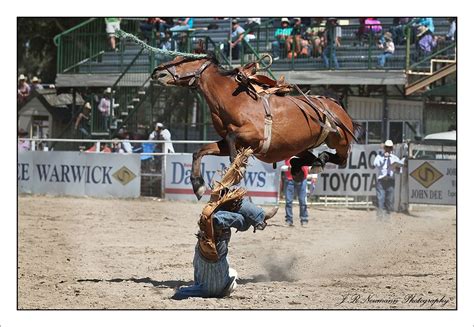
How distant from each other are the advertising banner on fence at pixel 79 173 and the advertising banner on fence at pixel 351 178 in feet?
12.6

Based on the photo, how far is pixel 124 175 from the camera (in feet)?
61.8

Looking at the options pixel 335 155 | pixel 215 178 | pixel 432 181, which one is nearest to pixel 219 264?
pixel 335 155

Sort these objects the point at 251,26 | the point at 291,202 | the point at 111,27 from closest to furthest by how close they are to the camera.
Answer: the point at 291,202 → the point at 251,26 → the point at 111,27

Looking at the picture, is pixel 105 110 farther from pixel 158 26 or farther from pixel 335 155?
pixel 335 155

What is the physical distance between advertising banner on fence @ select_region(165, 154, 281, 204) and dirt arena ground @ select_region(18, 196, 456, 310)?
58cm

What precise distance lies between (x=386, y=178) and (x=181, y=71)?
8699 mm

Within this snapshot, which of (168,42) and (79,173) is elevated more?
(168,42)

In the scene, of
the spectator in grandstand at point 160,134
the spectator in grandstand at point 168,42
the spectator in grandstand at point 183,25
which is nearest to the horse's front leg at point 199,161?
the spectator in grandstand at point 160,134

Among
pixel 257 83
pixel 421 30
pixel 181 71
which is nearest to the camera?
pixel 181 71

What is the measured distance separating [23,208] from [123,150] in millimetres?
2994

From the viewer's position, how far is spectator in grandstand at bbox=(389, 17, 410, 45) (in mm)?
20047

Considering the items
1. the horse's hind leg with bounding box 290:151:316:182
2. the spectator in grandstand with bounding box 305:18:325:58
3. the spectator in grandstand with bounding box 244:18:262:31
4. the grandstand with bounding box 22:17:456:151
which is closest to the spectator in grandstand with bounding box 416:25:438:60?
the grandstand with bounding box 22:17:456:151

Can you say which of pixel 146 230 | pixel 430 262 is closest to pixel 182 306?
→ pixel 430 262

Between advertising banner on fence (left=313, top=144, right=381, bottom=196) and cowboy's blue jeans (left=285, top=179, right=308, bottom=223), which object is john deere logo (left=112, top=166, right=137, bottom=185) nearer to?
advertising banner on fence (left=313, top=144, right=381, bottom=196)
